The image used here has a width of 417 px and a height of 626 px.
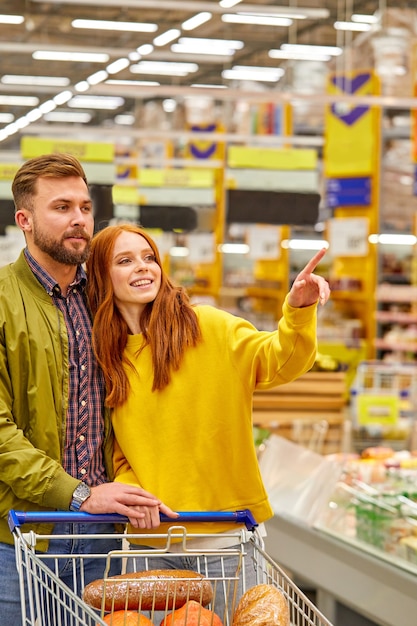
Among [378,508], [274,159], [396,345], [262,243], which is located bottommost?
[396,345]

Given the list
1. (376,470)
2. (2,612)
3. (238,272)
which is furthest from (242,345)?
(238,272)

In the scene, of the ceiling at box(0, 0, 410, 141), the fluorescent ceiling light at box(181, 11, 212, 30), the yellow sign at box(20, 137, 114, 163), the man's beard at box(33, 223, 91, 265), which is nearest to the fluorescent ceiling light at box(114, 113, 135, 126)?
the ceiling at box(0, 0, 410, 141)

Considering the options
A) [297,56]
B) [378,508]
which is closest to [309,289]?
[378,508]

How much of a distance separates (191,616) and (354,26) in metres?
12.8

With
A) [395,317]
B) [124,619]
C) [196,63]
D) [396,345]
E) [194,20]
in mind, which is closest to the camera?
[124,619]

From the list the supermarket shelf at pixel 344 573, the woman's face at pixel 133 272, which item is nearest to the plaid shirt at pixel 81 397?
the woman's face at pixel 133 272

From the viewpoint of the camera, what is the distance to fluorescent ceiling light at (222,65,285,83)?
15.0 metres

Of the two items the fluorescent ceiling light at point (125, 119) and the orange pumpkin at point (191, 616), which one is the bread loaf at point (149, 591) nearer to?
the orange pumpkin at point (191, 616)

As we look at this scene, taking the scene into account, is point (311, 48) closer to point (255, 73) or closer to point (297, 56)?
point (297, 56)

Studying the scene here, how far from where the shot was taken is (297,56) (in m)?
14.5

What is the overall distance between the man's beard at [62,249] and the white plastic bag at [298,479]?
100 inches

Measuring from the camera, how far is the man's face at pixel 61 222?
8.07ft

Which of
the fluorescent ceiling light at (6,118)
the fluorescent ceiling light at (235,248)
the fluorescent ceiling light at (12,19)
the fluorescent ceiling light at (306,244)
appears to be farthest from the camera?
the fluorescent ceiling light at (235,248)

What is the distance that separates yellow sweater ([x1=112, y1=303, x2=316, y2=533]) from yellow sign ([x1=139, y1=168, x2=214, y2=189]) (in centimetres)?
754
